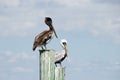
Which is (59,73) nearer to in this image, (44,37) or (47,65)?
(47,65)

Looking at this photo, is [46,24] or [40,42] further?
[46,24]

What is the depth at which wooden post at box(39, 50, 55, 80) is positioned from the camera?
620 centimetres

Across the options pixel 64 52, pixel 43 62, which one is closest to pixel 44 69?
pixel 43 62

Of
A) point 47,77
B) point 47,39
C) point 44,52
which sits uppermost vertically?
point 47,39

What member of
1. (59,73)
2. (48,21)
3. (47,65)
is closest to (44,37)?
(48,21)

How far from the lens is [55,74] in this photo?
6.83m

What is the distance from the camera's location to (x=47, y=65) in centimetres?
625

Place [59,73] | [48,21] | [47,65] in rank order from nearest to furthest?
[47,65] < [59,73] < [48,21]

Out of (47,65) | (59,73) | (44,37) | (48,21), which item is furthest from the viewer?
(48,21)

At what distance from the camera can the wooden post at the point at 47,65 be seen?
6199 mm

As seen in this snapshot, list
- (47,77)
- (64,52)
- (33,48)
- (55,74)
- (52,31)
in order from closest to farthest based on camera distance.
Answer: (47,77)
(55,74)
(33,48)
(52,31)
(64,52)

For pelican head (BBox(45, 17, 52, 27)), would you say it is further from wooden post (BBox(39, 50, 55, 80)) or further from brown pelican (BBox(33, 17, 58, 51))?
wooden post (BBox(39, 50, 55, 80))

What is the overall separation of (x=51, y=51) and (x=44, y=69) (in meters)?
0.40

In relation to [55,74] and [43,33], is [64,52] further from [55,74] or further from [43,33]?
[55,74]
